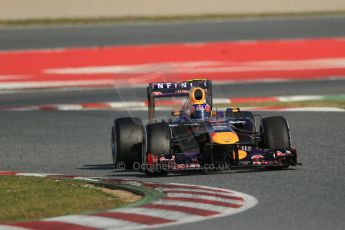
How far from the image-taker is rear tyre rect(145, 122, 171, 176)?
1302 cm

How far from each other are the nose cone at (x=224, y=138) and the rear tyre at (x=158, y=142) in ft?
1.91

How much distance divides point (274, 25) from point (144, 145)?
2545 centimetres

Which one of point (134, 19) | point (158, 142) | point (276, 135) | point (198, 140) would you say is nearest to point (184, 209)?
point (158, 142)

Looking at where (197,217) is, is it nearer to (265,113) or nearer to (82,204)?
(82,204)

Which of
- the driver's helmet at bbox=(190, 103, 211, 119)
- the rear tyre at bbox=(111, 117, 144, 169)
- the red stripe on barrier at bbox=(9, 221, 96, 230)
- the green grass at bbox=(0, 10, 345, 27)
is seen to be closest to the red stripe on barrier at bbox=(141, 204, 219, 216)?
the red stripe on barrier at bbox=(9, 221, 96, 230)

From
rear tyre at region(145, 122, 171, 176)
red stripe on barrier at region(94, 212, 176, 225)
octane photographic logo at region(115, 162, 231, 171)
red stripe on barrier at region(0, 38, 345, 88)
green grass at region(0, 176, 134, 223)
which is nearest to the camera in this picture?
red stripe on barrier at region(94, 212, 176, 225)

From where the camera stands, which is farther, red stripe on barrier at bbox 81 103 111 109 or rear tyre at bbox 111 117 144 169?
red stripe on barrier at bbox 81 103 111 109

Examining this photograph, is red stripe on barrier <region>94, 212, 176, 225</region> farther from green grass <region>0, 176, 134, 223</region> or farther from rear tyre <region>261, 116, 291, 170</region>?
rear tyre <region>261, 116, 291, 170</region>

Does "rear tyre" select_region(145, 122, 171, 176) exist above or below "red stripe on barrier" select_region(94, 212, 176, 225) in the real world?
above

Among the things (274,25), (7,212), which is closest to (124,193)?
(7,212)

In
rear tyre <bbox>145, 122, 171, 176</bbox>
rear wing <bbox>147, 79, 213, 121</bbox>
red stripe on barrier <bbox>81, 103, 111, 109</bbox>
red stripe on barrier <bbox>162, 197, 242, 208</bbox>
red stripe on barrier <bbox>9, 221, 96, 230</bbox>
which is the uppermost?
red stripe on barrier <bbox>81, 103, 111, 109</bbox>

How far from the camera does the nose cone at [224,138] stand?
41.7 ft

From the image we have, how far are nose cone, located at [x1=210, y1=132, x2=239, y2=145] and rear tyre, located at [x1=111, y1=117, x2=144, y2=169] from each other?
1.33m

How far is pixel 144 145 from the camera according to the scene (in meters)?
13.5
